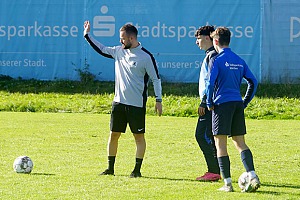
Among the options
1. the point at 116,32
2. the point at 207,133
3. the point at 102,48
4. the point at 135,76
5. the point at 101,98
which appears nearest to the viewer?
the point at 207,133

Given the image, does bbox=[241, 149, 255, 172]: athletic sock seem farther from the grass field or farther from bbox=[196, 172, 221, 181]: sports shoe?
bbox=[196, 172, 221, 181]: sports shoe

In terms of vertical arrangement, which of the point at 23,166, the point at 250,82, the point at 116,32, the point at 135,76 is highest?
the point at 116,32

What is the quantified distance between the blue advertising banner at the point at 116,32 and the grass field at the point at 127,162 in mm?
6973

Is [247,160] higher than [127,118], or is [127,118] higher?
[127,118]

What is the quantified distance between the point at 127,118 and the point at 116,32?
16696mm

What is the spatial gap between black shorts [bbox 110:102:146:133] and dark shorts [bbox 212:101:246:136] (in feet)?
4.90

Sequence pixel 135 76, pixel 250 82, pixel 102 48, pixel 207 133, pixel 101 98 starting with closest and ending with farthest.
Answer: pixel 250 82, pixel 207 133, pixel 135 76, pixel 102 48, pixel 101 98

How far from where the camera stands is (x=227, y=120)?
9250 mm

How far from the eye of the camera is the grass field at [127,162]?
9.09 metres

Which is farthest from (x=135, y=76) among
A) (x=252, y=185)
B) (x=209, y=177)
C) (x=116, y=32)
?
(x=116, y=32)

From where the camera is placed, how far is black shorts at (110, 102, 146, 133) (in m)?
10.5

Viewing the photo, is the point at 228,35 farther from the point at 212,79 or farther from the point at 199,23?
the point at 199,23

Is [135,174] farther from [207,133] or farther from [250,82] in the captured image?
[250,82]

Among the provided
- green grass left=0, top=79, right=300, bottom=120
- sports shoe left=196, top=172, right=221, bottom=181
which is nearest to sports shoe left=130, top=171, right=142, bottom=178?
sports shoe left=196, top=172, right=221, bottom=181
